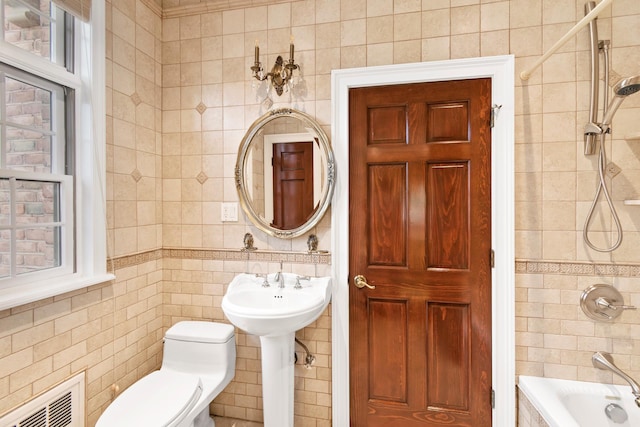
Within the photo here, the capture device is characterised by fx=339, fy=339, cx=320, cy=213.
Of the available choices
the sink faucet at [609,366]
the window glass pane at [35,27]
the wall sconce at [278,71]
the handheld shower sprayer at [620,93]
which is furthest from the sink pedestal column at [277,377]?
the handheld shower sprayer at [620,93]

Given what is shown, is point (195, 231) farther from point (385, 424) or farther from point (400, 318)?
point (385, 424)

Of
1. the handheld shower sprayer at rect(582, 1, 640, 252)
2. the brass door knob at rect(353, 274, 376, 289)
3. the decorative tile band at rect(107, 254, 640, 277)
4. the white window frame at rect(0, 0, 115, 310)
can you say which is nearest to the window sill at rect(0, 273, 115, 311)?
the white window frame at rect(0, 0, 115, 310)

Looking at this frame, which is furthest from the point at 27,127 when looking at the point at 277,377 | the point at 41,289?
the point at 277,377

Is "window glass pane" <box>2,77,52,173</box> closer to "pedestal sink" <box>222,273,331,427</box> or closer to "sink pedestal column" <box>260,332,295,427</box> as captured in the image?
"pedestal sink" <box>222,273,331,427</box>

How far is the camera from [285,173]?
1.99 metres

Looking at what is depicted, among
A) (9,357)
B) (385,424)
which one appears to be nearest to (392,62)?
(385,424)

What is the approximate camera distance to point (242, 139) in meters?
2.04

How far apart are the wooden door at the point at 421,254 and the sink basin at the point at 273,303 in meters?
0.26

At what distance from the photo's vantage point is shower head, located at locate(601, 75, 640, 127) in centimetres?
134

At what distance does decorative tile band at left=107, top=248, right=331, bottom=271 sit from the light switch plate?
0.20 metres

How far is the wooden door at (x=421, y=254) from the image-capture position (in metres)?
1.81

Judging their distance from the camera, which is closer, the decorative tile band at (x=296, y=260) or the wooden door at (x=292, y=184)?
the decorative tile band at (x=296, y=260)

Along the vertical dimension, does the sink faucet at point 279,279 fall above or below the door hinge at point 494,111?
below

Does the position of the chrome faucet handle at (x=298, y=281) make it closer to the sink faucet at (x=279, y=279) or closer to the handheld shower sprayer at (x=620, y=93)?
the sink faucet at (x=279, y=279)
